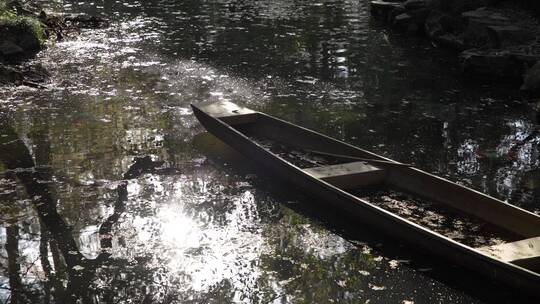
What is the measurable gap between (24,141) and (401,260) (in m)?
6.48

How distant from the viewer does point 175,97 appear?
38.9 feet

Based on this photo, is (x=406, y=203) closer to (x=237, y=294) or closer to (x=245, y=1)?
(x=237, y=294)

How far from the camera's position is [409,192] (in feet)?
23.9

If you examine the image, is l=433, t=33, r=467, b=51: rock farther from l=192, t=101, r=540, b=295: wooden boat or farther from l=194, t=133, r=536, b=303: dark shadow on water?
l=194, t=133, r=536, b=303: dark shadow on water

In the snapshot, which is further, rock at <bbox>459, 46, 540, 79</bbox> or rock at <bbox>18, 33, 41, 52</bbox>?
rock at <bbox>18, 33, 41, 52</bbox>

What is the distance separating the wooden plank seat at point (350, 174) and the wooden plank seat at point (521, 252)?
215 cm

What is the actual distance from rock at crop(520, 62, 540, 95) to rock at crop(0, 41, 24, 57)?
39.8 feet

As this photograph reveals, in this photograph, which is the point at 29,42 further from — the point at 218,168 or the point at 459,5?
the point at 459,5

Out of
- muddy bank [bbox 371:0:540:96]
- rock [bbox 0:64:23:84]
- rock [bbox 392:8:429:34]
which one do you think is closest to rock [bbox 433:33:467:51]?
muddy bank [bbox 371:0:540:96]

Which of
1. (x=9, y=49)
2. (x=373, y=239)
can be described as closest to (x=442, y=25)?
(x=9, y=49)

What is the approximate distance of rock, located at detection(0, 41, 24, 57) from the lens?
14237mm

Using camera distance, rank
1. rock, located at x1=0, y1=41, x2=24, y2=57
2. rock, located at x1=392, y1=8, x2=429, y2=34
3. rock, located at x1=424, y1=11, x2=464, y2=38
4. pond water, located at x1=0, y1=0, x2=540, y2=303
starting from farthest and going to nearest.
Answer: rock, located at x1=392, y1=8, x2=429, y2=34
rock, located at x1=424, y1=11, x2=464, y2=38
rock, located at x1=0, y1=41, x2=24, y2=57
pond water, located at x1=0, y1=0, x2=540, y2=303

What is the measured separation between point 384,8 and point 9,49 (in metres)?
12.9

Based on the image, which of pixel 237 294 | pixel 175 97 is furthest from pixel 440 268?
pixel 175 97
